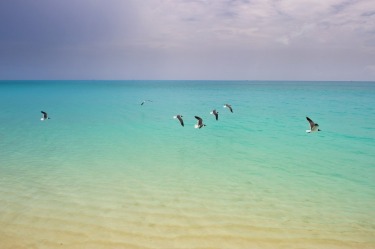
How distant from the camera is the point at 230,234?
990cm

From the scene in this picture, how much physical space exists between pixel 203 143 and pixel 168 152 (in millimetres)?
4537

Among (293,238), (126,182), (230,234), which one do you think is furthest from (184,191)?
(293,238)

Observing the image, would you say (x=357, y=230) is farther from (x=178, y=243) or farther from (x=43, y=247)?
(x=43, y=247)

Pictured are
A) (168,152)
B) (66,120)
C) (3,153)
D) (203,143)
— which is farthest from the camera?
(66,120)

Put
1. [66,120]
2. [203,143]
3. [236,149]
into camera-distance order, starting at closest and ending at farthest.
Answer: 1. [236,149]
2. [203,143]
3. [66,120]

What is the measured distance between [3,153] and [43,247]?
43.7 ft

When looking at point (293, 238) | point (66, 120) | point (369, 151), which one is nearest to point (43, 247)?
point (293, 238)

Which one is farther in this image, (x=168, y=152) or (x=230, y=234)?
(x=168, y=152)

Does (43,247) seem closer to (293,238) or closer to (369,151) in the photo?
(293,238)

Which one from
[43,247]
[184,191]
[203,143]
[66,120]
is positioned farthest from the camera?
[66,120]

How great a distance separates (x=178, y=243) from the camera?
9.27 meters

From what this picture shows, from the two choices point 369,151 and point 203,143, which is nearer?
point 369,151

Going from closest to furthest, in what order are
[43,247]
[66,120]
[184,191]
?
[43,247], [184,191], [66,120]

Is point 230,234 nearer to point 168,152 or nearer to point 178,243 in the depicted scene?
point 178,243
